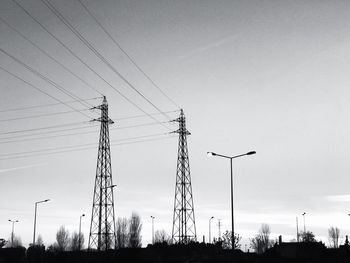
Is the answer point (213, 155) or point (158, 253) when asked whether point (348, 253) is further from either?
point (213, 155)

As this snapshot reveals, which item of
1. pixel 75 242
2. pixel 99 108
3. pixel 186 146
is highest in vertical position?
pixel 99 108

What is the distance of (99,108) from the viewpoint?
5825 cm

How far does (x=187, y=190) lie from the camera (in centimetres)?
5756

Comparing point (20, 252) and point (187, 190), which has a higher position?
point (187, 190)

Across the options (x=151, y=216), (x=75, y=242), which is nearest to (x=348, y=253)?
(x=151, y=216)

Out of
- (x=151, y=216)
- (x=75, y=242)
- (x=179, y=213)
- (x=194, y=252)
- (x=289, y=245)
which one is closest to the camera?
(x=179, y=213)

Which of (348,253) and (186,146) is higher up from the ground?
(186,146)

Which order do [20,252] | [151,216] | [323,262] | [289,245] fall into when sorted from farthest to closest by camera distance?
[151,216] → [20,252] → [289,245] → [323,262]

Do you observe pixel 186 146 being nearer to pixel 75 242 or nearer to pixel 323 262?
pixel 323 262

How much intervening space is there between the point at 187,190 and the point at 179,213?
10.6 feet

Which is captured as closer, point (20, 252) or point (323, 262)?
point (323, 262)

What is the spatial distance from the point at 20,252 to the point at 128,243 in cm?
3733

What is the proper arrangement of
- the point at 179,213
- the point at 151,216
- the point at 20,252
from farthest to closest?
1. the point at 151,216
2. the point at 20,252
3. the point at 179,213

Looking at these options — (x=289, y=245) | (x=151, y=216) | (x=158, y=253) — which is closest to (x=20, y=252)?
(x=151, y=216)
